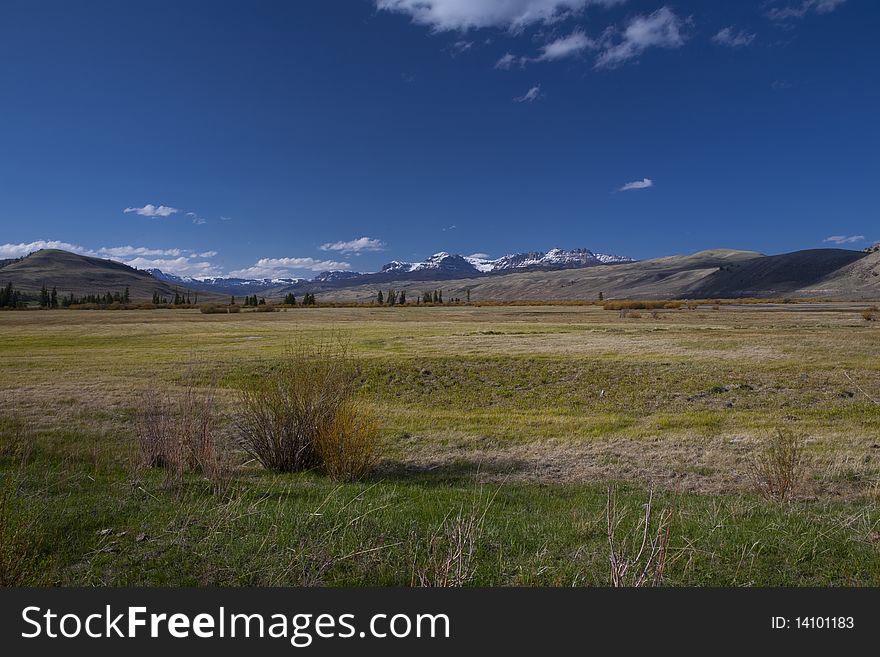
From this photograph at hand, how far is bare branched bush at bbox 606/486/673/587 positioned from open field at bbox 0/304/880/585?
0.26 metres

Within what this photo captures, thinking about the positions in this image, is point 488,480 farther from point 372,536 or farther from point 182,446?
point 182,446

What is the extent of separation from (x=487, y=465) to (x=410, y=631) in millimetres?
8368

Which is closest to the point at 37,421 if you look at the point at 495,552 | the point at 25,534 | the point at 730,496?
the point at 25,534

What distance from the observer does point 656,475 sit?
1092 cm

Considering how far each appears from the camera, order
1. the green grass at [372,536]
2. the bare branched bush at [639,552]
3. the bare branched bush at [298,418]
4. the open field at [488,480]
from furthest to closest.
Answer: the bare branched bush at [298,418] < the open field at [488,480] < the green grass at [372,536] < the bare branched bush at [639,552]

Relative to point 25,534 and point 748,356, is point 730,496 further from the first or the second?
point 748,356

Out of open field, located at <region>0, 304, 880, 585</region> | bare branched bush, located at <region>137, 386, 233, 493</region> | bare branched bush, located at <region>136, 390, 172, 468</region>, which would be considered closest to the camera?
open field, located at <region>0, 304, 880, 585</region>

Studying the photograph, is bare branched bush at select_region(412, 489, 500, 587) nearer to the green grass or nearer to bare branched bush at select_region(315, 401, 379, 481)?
the green grass

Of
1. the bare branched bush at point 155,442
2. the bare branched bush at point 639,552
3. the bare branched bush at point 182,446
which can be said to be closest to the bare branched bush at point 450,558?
the bare branched bush at point 639,552

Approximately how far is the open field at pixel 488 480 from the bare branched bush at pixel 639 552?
0.26m

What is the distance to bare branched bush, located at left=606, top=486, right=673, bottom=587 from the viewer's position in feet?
13.2

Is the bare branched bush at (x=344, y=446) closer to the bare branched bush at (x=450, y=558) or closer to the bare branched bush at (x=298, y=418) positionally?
the bare branched bush at (x=298, y=418)

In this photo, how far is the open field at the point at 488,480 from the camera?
555 cm

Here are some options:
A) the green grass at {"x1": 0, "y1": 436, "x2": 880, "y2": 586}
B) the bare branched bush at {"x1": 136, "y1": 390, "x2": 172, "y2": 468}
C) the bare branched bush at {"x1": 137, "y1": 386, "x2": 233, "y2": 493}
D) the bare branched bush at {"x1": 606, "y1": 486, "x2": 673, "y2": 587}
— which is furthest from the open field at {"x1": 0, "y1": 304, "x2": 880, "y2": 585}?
the bare branched bush at {"x1": 136, "y1": 390, "x2": 172, "y2": 468}
